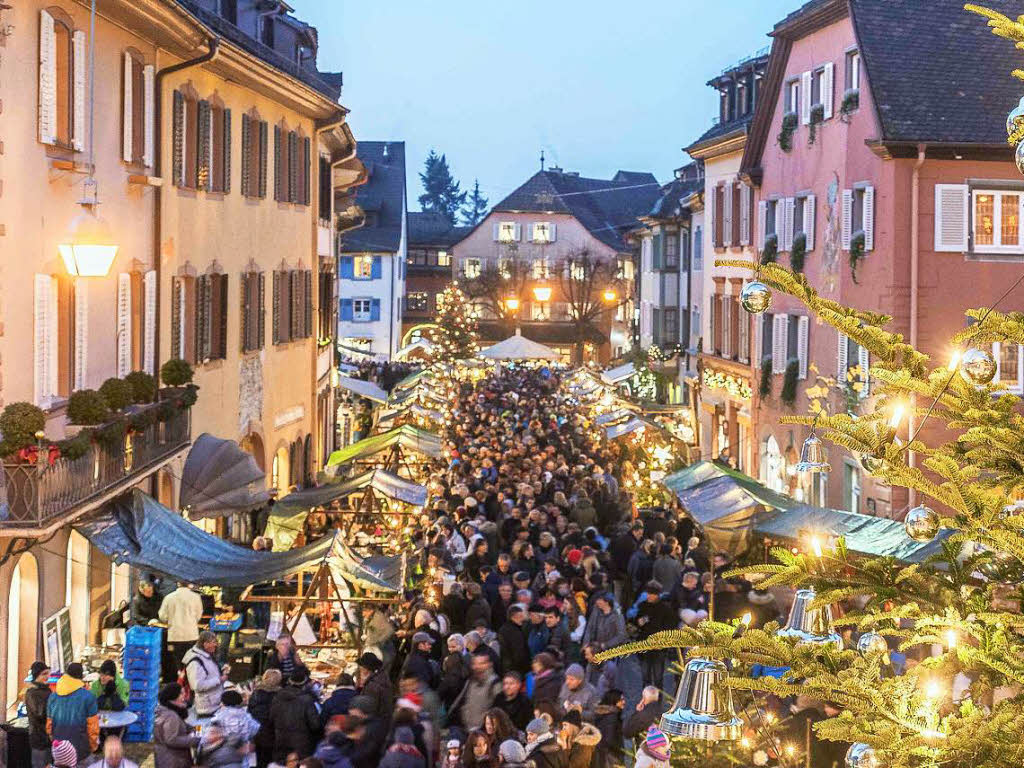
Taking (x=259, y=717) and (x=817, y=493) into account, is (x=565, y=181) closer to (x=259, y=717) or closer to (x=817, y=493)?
(x=817, y=493)

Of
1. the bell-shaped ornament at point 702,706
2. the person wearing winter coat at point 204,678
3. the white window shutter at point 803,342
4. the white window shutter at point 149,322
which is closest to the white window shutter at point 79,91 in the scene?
the white window shutter at point 149,322

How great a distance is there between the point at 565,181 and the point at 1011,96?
249 ft

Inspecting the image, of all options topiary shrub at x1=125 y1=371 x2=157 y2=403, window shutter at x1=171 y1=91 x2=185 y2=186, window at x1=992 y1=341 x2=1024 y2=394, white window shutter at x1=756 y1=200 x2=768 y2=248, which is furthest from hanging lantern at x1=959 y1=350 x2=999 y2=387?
white window shutter at x1=756 y1=200 x2=768 y2=248

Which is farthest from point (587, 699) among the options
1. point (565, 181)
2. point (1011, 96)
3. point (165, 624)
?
Answer: point (565, 181)

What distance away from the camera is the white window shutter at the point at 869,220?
1198 inches

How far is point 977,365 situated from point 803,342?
30.1 m

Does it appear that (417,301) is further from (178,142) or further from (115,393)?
(115,393)

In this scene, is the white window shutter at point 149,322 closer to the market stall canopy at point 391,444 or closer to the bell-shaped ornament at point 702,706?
the market stall canopy at point 391,444

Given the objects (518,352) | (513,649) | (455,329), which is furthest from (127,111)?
(455,329)

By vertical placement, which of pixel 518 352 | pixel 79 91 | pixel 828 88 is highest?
pixel 828 88

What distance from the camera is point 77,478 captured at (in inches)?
615

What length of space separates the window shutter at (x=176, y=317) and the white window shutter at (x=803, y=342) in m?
16.7

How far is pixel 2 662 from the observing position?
15.9m

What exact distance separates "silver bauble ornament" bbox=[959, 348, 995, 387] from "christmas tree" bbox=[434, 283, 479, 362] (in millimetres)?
69204
